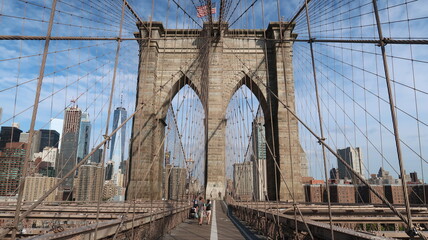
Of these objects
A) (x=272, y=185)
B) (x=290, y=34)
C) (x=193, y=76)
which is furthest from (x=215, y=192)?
(x=290, y=34)

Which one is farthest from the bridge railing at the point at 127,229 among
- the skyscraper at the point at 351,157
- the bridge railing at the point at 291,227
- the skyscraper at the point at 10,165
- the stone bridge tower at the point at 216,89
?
the stone bridge tower at the point at 216,89

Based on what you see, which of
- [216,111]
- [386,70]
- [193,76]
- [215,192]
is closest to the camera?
[386,70]

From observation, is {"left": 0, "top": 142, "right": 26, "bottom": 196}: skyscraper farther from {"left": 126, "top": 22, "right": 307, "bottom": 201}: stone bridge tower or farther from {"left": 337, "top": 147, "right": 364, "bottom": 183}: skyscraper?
{"left": 337, "top": 147, "right": 364, "bottom": 183}: skyscraper

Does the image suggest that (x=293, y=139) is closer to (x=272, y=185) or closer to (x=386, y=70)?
(x=272, y=185)

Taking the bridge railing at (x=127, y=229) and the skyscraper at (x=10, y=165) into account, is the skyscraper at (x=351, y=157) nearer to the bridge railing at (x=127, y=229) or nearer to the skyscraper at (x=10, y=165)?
the bridge railing at (x=127, y=229)

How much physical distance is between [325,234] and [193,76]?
2038 centimetres

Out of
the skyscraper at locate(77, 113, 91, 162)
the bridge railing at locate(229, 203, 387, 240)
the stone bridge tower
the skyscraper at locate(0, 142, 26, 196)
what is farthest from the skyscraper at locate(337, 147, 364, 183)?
the skyscraper at locate(77, 113, 91, 162)

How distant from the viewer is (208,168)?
66.4 ft

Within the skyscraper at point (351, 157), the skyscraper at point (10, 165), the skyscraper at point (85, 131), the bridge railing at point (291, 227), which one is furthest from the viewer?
the skyscraper at point (85, 131)

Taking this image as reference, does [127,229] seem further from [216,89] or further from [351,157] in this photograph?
[351,157]

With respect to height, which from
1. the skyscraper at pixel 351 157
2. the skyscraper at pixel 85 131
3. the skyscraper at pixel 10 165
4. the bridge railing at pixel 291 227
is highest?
the skyscraper at pixel 85 131

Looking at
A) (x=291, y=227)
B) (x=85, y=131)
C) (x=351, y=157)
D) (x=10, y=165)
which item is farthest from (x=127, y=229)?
(x=85, y=131)

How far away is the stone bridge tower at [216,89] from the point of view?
20203 millimetres

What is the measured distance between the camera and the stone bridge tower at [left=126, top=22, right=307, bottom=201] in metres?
20.2
